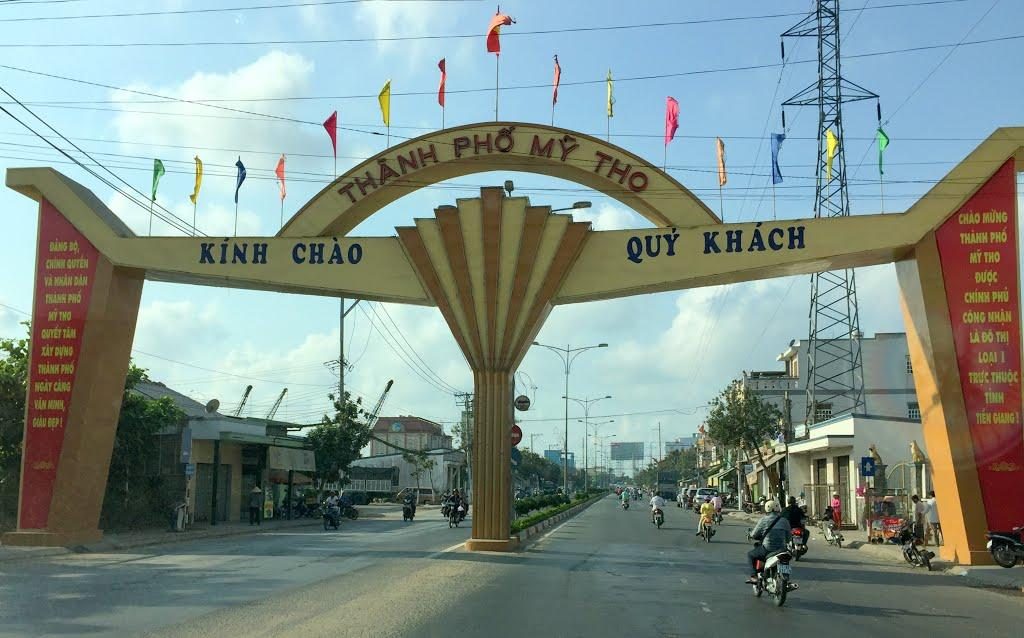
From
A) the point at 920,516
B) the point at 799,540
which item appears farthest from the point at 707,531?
the point at 799,540

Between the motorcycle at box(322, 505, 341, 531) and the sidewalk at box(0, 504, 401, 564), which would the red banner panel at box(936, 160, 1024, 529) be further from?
the motorcycle at box(322, 505, 341, 531)

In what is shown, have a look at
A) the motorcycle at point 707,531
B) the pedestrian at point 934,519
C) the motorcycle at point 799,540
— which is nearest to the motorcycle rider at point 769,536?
Answer: the motorcycle at point 799,540

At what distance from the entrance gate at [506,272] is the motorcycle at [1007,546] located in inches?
18.2

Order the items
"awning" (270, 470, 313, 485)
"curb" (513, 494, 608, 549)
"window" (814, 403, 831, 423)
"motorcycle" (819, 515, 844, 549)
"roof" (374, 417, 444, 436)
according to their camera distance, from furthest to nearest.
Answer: "roof" (374, 417, 444, 436) → "window" (814, 403, 831, 423) → "awning" (270, 470, 313, 485) → "motorcycle" (819, 515, 844, 549) → "curb" (513, 494, 608, 549)

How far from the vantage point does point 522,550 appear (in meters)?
25.5

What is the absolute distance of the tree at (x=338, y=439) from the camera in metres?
52.1

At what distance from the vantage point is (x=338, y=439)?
52.4 metres

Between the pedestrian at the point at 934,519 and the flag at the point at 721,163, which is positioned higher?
the flag at the point at 721,163

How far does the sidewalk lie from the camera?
75.7 ft

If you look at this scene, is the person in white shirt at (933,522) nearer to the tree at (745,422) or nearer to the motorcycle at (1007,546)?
the motorcycle at (1007,546)

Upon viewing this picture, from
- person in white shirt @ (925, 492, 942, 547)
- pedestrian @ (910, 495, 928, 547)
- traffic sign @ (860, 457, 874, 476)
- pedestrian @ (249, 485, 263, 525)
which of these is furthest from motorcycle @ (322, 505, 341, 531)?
person in white shirt @ (925, 492, 942, 547)

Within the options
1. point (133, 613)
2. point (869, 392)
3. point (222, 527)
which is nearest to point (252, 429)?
point (222, 527)

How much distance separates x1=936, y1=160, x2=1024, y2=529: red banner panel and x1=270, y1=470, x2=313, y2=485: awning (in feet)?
117

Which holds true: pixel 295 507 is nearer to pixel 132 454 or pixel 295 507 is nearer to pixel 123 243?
pixel 132 454
